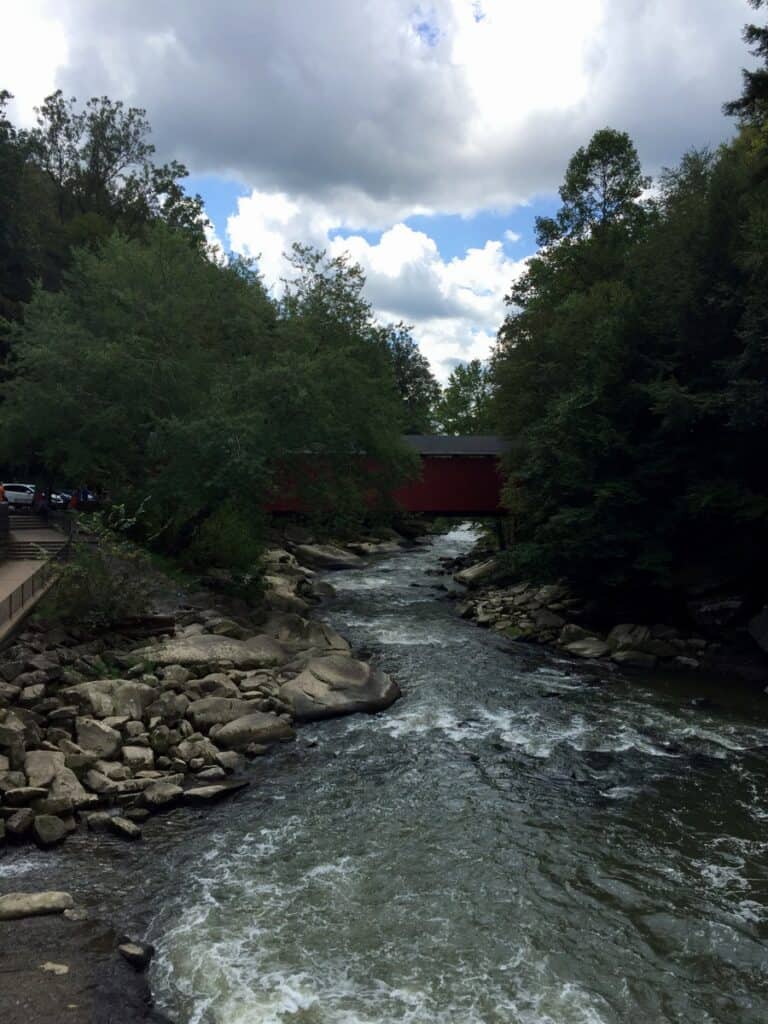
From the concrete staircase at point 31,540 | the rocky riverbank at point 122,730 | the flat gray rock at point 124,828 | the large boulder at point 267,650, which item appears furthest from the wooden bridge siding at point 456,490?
the flat gray rock at point 124,828

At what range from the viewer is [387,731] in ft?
44.1

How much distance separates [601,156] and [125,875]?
35.9 meters

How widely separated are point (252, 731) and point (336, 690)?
8.16ft

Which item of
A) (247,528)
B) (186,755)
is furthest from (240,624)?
(186,755)

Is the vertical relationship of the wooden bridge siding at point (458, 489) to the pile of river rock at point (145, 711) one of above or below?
above

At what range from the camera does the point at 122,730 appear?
39.4ft

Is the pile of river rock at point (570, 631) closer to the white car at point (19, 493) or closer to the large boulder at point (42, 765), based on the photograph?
the large boulder at point (42, 765)

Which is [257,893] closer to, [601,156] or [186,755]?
[186,755]

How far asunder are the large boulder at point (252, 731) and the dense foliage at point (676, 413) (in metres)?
10.2

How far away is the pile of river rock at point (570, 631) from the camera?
1897 centimetres

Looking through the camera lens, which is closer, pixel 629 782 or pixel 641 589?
pixel 629 782

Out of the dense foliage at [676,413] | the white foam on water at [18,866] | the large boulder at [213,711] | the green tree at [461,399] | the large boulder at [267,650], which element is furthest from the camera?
the green tree at [461,399]

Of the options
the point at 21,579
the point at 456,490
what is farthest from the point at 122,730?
the point at 456,490

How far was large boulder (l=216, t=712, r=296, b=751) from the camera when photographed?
12484 millimetres
